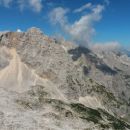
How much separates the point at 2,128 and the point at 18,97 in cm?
6250

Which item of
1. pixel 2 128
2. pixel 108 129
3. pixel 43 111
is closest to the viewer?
pixel 2 128

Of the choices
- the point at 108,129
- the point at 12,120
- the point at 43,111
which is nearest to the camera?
the point at 12,120

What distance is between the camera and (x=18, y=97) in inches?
7864

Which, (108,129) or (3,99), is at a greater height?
(3,99)

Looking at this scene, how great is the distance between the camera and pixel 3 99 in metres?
184

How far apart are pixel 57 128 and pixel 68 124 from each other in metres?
17.9

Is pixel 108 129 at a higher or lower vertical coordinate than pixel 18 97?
lower

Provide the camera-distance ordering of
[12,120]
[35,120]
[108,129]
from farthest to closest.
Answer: [108,129], [35,120], [12,120]

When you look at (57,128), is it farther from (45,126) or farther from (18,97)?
(18,97)

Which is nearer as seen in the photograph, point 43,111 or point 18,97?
point 43,111

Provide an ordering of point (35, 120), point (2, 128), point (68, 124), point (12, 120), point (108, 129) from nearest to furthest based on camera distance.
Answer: point (2, 128), point (12, 120), point (35, 120), point (68, 124), point (108, 129)

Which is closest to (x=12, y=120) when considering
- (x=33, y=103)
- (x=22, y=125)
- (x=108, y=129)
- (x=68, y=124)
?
(x=22, y=125)

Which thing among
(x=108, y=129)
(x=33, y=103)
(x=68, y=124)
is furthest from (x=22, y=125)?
(x=108, y=129)

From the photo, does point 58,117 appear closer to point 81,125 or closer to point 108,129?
point 81,125
